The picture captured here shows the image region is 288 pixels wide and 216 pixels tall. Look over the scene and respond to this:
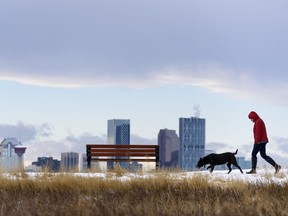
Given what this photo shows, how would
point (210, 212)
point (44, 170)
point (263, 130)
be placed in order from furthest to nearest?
point (263, 130) → point (44, 170) → point (210, 212)

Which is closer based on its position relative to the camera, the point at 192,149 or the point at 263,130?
the point at 263,130

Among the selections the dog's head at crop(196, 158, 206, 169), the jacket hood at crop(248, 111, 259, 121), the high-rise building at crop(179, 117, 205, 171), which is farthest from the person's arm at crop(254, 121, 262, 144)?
the high-rise building at crop(179, 117, 205, 171)

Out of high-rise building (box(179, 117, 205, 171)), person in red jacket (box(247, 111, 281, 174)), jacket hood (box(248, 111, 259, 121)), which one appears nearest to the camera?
person in red jacket (box(247, 111, 281, 174))

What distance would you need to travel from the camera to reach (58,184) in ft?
39.3

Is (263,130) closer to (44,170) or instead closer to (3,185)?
(44,170)

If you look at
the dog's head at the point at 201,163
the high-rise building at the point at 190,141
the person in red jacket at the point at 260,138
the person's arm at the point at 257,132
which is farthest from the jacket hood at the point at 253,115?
the high-rise building at the point at 190,141

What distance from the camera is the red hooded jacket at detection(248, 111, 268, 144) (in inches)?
655

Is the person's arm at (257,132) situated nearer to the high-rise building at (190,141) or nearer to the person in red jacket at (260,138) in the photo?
the person in red jacket at (260,138)

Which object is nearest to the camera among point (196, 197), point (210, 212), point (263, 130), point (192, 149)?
point (210, 212)

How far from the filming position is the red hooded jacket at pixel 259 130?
1662 cm

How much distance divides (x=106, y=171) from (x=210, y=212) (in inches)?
412

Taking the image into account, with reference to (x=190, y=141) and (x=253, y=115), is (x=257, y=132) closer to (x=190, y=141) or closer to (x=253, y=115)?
(x=253, y=115)

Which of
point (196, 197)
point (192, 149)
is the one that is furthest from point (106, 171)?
point (192, 149)

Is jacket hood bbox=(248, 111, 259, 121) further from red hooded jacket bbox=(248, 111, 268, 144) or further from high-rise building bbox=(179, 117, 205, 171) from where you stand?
high-rise building bbox=(179, 117, 205, 171)
